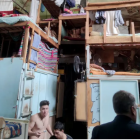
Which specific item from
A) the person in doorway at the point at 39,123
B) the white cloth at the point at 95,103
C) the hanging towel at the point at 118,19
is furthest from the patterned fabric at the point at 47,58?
the hanging towel at the point at 118,19

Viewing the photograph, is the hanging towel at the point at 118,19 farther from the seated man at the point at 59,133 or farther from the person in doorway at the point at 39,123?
the seated man at the point at 59,133

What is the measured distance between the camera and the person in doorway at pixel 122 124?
1352mm

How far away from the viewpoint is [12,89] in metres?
3.35

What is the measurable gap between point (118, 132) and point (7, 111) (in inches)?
109

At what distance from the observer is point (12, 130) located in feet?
7.18

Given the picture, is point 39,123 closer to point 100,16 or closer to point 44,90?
point 44,90

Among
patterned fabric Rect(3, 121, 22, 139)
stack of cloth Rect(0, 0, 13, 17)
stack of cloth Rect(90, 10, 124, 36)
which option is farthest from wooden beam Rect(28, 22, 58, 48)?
patterned fabric Rect(3, 121, 22, 139)

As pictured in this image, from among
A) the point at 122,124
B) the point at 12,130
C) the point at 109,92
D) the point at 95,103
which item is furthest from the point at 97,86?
the point at 122,124

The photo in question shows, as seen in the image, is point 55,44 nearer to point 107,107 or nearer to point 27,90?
point 27,90

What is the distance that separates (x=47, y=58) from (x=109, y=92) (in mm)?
2457

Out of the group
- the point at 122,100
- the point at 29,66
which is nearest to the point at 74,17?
the point at 29,66

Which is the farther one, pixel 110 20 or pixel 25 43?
pixel 110 20

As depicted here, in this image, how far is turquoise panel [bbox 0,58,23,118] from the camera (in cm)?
325

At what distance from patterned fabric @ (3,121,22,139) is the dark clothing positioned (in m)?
1.39
